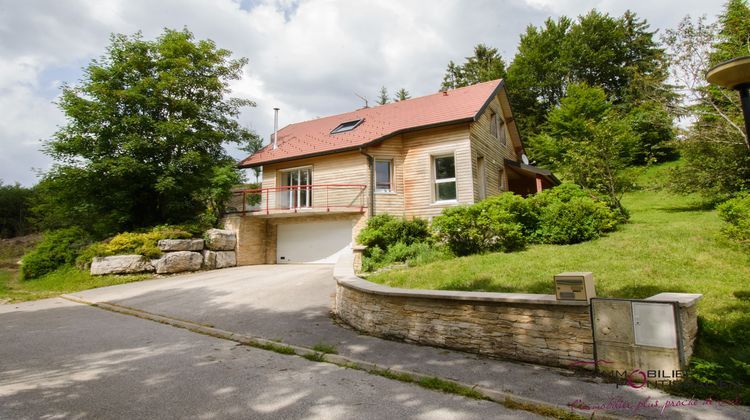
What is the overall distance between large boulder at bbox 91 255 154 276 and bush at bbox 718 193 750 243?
1716 centimetres

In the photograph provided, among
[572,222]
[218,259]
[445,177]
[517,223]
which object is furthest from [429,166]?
[218,259]

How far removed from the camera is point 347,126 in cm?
1850

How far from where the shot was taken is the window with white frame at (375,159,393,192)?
15.2 metres

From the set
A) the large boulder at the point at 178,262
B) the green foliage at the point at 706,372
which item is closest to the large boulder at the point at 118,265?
the large boulder at the point at 178,262

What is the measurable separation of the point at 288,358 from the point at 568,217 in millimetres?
8009

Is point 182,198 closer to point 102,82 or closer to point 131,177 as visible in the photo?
point 131,177

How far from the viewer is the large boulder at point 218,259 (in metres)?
15.0

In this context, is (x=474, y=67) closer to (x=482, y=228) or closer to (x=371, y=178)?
(x=371, y=178)

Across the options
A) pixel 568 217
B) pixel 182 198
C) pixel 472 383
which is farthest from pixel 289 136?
pixel 472 383

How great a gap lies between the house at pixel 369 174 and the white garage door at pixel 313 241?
0.15 ft

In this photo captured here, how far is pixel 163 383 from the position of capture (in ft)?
13.5

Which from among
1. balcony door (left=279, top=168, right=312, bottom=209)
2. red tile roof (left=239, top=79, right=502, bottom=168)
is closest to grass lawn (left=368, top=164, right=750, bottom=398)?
red tile roof (left=239, top=79, right=502, bottom=168)

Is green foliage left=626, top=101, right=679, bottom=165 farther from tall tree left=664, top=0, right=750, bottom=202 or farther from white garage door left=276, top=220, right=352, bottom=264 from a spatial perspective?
white garage door left=276, top=220, right=352, bottom=264

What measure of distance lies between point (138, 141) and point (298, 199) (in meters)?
7.32
